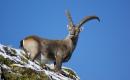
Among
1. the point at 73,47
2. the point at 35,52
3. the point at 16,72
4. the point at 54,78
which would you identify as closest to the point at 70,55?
the point at 73,47

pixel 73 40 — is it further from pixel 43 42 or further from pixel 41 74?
pixel 41 74

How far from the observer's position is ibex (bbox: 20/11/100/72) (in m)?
18.6

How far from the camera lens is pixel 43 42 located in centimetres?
1970

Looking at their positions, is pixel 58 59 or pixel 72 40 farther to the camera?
pixel 72 40

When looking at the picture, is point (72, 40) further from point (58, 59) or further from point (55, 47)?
point (58, 59)

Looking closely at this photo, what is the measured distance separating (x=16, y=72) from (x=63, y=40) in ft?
35.3

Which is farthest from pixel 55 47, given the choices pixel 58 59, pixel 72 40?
pixel 72 40

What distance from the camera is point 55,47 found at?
66.8ft

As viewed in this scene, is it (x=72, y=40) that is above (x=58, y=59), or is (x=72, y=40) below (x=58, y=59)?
above

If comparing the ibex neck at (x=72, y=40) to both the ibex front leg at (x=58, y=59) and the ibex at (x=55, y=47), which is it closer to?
the ibex at (x=55, y=47)

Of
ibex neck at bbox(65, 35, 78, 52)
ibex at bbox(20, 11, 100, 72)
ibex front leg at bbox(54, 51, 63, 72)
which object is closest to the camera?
ibex at bbox(20, 11, 100, 72)

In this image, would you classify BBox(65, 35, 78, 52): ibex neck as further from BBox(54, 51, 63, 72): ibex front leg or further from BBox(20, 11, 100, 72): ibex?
BBox(54, 51, 63, 72): ibex front leg

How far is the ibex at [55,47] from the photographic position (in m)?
18.6

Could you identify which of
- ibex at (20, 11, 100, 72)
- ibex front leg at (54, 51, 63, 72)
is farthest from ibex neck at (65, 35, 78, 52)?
ibex front leg at (54, 51, 63, 72)
